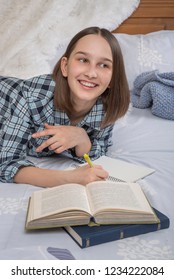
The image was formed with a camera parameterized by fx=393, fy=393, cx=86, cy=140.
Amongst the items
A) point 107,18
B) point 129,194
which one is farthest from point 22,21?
point 129,194

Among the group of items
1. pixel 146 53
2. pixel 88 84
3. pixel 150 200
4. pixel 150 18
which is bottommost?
pixel 150 200

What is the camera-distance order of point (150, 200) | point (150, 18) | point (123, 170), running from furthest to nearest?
point (150, 18)
point (123, 170)
point (150, 200)

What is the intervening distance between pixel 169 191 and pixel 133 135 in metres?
0.47

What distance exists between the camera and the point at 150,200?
3.05ft

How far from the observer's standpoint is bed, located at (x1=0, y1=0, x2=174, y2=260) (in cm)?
70

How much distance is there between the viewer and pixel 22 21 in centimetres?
194

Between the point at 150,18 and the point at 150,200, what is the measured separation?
1490 millimetres

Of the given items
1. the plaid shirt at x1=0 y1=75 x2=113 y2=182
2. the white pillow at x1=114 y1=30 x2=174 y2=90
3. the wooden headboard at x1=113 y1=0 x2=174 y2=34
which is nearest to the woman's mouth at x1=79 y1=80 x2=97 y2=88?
the plaid shirt at x1=0 y1=75 x2=113 y2=182

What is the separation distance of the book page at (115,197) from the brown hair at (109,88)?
42 cm

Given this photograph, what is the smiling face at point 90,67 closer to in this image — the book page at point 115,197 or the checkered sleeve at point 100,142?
the checkered sleeve at point 100,142

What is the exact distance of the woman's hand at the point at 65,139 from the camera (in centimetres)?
109

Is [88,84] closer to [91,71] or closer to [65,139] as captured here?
[91,71]

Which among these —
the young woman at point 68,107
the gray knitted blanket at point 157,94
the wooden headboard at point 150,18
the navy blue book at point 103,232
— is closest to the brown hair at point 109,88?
the young woman at point 68,107

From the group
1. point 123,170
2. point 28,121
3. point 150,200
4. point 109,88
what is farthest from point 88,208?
point 109,88
